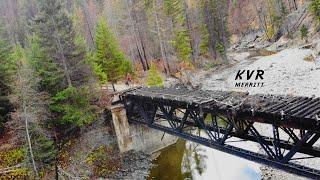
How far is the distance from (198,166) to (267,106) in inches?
471

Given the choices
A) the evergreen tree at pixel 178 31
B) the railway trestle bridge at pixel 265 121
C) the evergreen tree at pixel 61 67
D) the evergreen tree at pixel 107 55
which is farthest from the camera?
the evergreen tree at pixel 178 31

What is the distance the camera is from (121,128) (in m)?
28.8

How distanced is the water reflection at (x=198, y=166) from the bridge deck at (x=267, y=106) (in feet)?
22.0

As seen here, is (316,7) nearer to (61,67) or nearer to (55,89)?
(61,67)

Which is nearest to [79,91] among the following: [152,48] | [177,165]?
[177,165]

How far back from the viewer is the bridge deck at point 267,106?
497 inches

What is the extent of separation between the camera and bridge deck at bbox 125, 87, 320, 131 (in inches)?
497

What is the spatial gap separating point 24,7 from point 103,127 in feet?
175

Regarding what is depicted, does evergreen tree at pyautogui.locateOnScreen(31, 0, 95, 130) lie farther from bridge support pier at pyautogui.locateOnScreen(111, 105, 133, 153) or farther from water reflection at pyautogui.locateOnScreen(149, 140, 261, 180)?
water reflection at pyautogui.locateOnScreen(149, 140, 261, 180)

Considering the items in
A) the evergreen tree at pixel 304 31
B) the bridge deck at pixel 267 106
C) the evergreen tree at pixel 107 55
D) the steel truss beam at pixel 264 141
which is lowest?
the steel truss beam at pixel 264 141


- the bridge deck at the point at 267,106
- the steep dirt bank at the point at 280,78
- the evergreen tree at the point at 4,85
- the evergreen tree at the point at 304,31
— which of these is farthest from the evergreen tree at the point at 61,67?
the evergreen tree at the point at 304,31

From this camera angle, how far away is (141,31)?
54.1m

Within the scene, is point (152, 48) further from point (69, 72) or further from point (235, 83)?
point (69, 72)

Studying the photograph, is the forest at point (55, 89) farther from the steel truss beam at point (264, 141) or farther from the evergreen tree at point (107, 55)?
the steel truss beam at point (264, 141)
